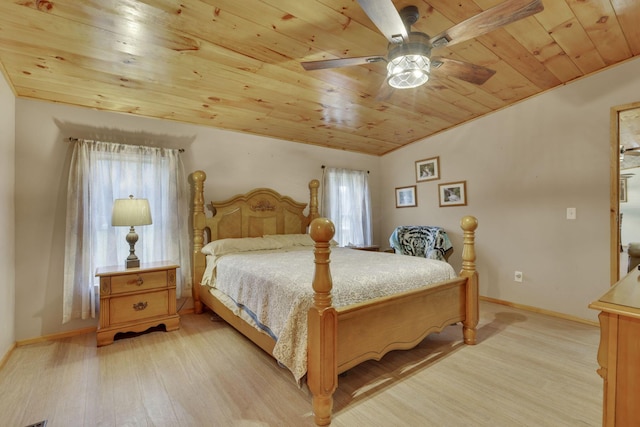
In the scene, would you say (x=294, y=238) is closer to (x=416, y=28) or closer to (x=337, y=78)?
(x=337, y=78)

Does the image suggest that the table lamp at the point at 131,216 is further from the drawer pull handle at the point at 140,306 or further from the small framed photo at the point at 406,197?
the small framed photo at the point at 406,197

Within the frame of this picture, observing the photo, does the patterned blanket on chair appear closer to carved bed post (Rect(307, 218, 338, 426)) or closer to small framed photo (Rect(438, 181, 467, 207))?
small framed photo (Rect(438, 181, 467, 207))

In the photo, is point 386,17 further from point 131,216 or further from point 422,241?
point 422,241

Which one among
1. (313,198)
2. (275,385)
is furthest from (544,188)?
(275,385)

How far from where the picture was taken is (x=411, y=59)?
70.1 inches

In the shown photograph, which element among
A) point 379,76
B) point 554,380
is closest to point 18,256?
point 379,76

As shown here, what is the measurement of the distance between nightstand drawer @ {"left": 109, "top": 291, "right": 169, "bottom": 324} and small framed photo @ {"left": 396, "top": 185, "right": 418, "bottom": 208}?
3685 mm

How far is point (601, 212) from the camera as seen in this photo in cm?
296

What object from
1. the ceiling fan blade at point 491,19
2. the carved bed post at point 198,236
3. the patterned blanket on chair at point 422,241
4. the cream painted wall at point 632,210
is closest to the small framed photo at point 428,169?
the patterned blanket on chair at point 422,241

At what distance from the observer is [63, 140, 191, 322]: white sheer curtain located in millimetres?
2721

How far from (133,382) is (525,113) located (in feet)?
15.2

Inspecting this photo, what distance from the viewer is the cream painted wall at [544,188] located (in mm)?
2969

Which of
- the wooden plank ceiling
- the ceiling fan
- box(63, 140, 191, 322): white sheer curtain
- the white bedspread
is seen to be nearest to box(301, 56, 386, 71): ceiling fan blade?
the ceiling fan

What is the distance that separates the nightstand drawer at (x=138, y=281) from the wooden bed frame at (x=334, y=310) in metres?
0.53
